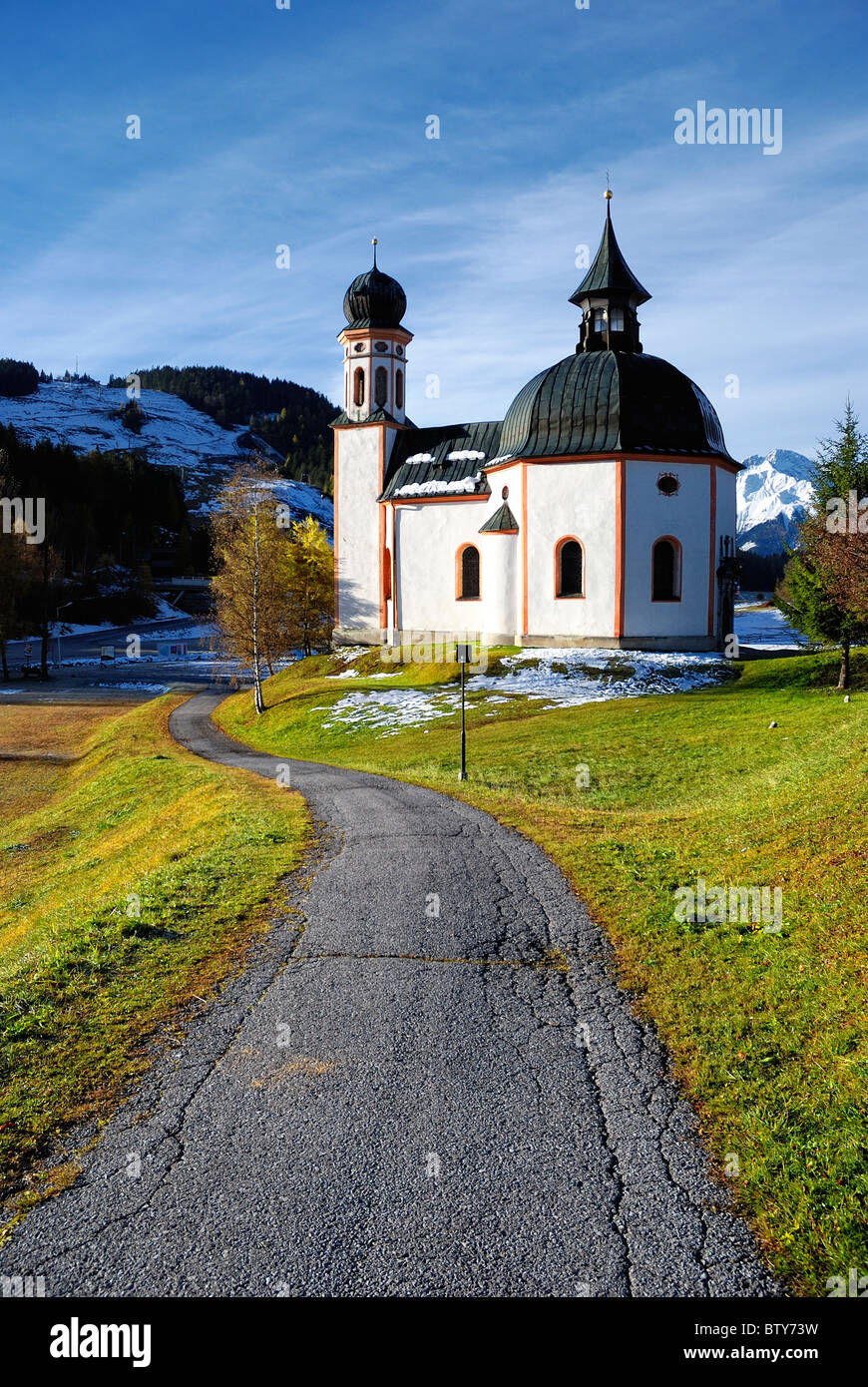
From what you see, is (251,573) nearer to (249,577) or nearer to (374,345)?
(249,577)

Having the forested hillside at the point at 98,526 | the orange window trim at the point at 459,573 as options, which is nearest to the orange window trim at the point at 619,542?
the orange window trim at the point at 459,573

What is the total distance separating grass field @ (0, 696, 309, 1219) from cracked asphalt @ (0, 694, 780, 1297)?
46cm

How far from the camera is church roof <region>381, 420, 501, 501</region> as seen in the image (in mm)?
44281

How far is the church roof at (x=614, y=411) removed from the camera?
36.5 meters

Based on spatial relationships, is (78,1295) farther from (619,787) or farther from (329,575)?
(329,575)

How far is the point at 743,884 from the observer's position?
32.8 feet

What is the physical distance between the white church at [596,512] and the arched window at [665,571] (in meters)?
0.06

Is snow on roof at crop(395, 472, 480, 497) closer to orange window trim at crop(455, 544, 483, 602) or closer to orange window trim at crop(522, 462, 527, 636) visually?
orange window trim at crop(455, 544, 483, 602)

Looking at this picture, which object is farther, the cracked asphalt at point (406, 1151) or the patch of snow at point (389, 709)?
the patch of snow at point (389, 709)

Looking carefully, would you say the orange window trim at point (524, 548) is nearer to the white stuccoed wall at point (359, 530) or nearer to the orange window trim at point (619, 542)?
the orange window trim at point (619, 542)

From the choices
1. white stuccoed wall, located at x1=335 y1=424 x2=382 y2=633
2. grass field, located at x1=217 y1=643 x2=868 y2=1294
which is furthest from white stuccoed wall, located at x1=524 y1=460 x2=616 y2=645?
white stuccoed wall, located at x1=335 y1=424 x2=382 y2=633

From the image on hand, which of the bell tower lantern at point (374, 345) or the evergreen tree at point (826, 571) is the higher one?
the bell tower lantern at point (374, 345)

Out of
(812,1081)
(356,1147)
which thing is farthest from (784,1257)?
(356,1147)

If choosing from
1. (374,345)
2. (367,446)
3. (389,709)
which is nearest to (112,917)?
(389,709)
